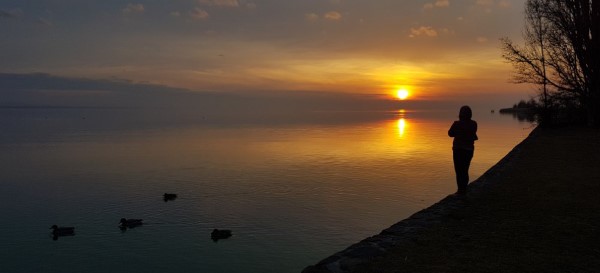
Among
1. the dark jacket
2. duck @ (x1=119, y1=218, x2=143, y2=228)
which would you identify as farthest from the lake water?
the dark jacket

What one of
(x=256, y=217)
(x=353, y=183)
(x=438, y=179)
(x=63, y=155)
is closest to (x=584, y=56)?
(x=438, y=179)

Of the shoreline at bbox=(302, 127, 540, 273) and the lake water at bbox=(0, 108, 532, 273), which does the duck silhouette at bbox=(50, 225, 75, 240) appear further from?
the shoreline at bbox=(302, 127, 540, 273)

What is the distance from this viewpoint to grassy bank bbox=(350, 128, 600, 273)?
710cm

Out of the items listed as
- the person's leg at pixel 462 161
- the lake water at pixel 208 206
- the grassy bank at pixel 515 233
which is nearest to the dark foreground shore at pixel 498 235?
the grassy bank at pixel 515 233

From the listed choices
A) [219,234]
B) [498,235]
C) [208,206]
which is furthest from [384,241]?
[208,206]

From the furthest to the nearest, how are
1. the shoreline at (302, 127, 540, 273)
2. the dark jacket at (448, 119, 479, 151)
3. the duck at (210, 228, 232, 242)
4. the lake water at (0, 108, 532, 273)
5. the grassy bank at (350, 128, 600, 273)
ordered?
the duck at (210, 228, 232, 242)
the lake water at (0, 108, 532, 273)
the dark jacket at (448, 119, 479, 151)
the shoreline at (302, 127, 540, 273)
the grassy bank at (350, 128, 600, 273)

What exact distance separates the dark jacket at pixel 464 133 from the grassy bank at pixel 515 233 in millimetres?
1501

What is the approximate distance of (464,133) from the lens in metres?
12.2

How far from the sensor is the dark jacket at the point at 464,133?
40.1ft

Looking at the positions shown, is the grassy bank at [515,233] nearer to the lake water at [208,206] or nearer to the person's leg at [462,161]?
the person's leg at [462,161]

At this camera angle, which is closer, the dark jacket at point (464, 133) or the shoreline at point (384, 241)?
the shoreline at point (384, 241)

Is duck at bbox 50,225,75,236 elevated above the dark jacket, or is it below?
below

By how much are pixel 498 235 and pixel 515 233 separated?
1.32ft

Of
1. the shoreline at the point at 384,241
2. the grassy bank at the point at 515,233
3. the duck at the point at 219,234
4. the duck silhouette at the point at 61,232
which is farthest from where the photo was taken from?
the duck silhouette at the point at 61,232
